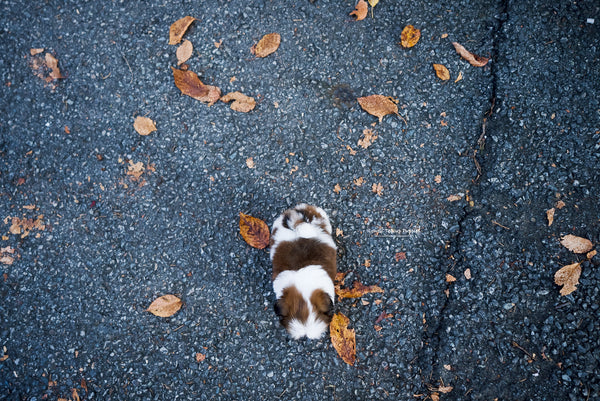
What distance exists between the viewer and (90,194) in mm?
3621

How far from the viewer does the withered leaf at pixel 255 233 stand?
11.3 feet

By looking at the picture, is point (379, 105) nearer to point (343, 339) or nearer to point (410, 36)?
point (410, 36)

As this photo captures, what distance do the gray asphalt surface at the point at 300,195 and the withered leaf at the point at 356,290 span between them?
88 millimetres

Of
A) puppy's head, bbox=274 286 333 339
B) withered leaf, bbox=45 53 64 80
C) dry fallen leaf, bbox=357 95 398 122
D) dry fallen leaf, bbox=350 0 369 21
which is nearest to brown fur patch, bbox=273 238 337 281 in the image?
puppy's head, bbox=274 286 333 339

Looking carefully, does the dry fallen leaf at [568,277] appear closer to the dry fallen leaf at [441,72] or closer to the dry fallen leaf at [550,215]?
the dry fallen leaf at [550,215]

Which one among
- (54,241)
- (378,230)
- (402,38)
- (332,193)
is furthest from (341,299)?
(54,241)

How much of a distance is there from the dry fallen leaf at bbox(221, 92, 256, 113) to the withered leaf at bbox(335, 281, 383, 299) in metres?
1.90

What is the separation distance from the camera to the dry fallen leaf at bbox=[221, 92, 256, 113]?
3641 millimetres

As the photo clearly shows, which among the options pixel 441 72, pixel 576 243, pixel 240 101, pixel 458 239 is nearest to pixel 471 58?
pixel 441 72

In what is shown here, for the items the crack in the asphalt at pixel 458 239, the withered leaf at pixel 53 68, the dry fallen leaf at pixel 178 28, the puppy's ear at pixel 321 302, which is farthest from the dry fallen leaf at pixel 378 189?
the withered leaf at pixel 53 68

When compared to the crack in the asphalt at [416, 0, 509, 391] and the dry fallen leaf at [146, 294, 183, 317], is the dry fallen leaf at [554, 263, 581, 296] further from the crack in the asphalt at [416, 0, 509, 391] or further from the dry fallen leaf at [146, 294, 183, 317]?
the dry fallen leaf at [146, 294, 183, 317]

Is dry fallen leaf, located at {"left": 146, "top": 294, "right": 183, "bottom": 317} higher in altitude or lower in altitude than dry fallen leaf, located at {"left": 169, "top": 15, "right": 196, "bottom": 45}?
lower

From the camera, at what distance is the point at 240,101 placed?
3.65 meters

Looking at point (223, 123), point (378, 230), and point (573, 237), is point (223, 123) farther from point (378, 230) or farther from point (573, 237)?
point (573, 237)
